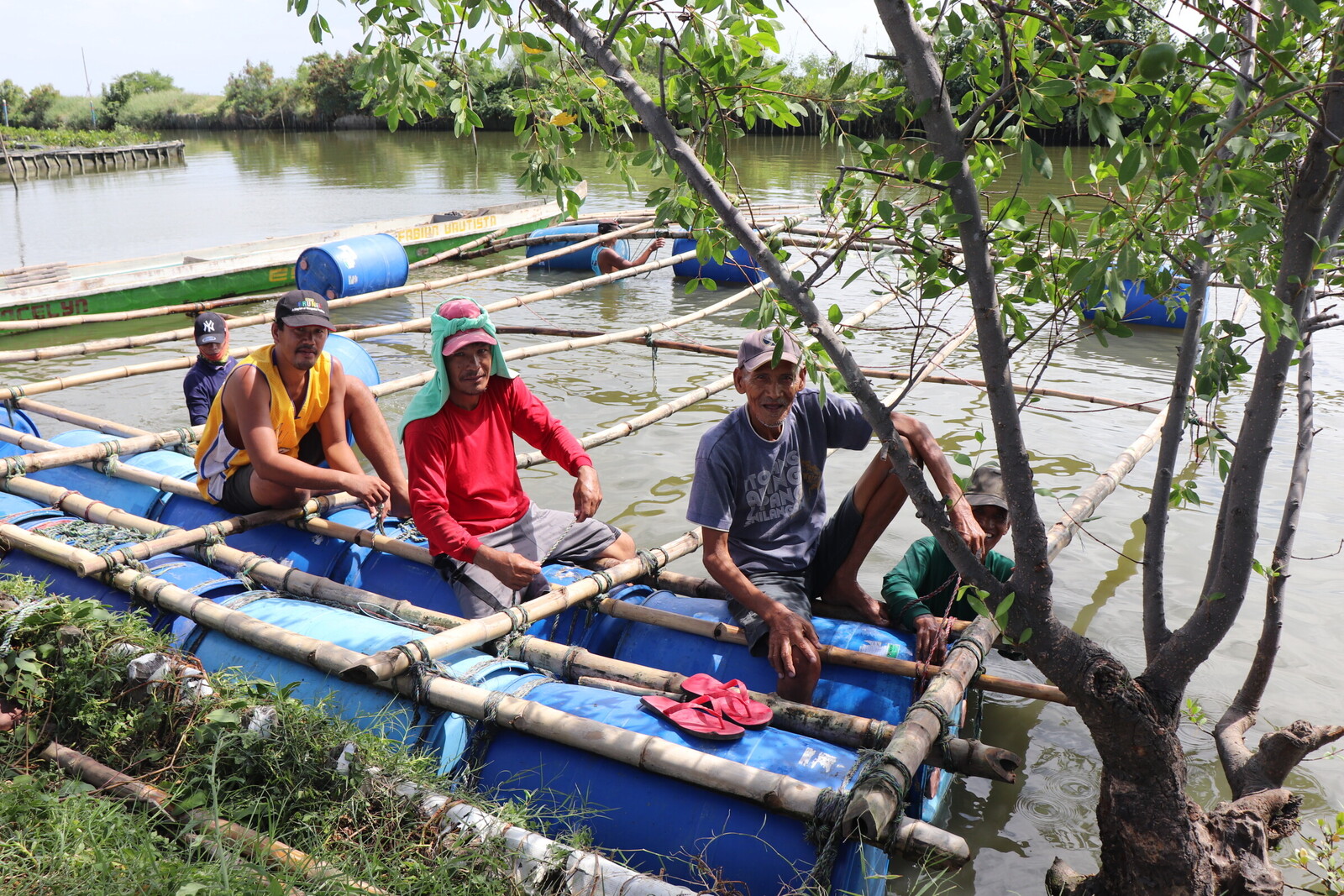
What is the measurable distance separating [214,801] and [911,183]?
248cm

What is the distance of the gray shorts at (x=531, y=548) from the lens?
406 centimetres

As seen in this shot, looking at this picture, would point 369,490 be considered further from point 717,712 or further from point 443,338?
point 717,712

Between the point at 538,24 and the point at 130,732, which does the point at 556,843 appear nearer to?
the point at 130,732

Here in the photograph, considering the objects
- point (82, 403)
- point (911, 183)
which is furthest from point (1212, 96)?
point (82, 403)

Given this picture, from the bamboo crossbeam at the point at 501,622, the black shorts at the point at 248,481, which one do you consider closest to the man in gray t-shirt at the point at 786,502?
the bamboo crossbeam at the point at 501,622

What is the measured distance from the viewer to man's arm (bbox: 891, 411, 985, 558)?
3.30 m

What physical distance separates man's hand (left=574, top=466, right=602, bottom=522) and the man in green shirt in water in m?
1.31

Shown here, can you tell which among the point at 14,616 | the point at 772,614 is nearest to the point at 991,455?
the point at 772,614

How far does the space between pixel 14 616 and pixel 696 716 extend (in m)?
2.49

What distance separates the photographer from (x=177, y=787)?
2.90m

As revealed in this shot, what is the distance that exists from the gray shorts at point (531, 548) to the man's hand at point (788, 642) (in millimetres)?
1190

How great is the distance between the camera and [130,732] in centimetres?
315

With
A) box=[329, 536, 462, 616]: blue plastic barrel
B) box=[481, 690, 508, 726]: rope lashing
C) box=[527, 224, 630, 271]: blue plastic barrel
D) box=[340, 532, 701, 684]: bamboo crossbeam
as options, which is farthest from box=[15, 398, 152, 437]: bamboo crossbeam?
box=[527, 224, 630, 271]: blue plastic barrel

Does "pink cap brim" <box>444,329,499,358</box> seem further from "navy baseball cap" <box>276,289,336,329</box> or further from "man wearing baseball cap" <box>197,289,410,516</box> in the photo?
"man wearing baseball cap" <box>197,289,410,516</box>
